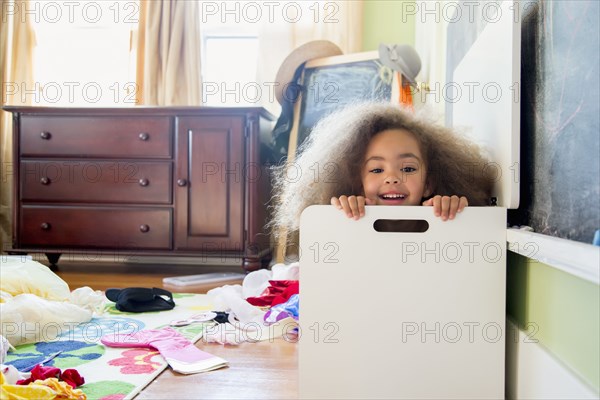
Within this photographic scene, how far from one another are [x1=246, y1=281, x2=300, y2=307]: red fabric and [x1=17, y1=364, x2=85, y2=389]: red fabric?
2.67 ft

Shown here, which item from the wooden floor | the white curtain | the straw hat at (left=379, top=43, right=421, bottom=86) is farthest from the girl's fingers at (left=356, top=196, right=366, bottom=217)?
the white curtain

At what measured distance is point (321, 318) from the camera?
1.08m

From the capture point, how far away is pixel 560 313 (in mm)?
832

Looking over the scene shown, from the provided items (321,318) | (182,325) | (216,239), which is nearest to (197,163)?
(216,239)

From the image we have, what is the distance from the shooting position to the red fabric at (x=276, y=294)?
1.86 m

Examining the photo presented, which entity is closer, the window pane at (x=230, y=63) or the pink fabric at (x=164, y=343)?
the pink fabric at (x=164, y=343)

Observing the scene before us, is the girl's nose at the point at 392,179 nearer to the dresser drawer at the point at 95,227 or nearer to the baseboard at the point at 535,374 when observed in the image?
the baseboard at the point at 535,374

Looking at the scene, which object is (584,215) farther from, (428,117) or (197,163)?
(197,163)

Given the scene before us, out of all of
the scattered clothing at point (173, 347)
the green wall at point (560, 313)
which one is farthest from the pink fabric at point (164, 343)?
the green wall at point (560, 313)

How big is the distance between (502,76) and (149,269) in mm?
2263

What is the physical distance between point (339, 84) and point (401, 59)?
1.31 ft

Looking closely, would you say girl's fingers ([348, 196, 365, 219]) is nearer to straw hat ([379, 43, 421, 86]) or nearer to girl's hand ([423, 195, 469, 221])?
girl's hand ([423, 195, 469, 221])

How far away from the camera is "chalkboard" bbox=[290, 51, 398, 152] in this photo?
8.96ft

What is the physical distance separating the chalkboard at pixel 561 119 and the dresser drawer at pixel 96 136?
1917 mm
